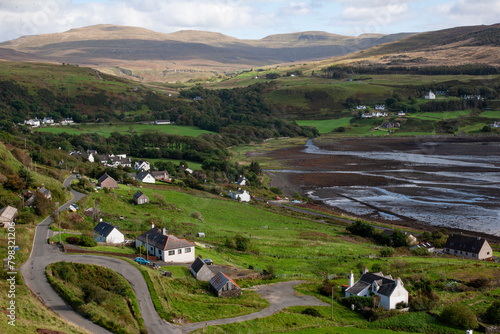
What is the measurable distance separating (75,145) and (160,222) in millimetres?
73738

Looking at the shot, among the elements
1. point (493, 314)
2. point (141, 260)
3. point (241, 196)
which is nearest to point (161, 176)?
point (241, 196)

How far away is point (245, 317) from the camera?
→ 26.1m

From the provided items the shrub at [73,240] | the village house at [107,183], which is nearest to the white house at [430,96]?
the village house at [107,183]

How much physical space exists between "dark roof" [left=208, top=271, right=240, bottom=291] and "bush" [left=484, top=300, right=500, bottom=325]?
15475 mm

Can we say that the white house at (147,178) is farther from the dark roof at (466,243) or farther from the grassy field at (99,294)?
the grassy field at (99,294)

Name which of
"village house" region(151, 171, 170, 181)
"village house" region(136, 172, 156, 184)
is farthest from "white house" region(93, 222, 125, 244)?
"village house" region(151, 171, 170, 181)

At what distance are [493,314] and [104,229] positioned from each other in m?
29.1

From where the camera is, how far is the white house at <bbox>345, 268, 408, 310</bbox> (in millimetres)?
30172

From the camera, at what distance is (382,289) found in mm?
30891

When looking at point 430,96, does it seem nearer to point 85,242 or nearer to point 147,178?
point 147,178

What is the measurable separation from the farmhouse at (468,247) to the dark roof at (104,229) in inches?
1302

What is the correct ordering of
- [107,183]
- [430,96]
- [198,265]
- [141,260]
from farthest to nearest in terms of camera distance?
[430,96] → [107,183] → [141,260] → [198,265]

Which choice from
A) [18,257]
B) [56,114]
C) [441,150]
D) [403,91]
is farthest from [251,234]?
[403,91]

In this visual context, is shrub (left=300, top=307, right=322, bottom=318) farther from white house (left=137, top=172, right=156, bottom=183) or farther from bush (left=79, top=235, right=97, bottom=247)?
white house (left=137, top=172, right=156, bottom=183)
